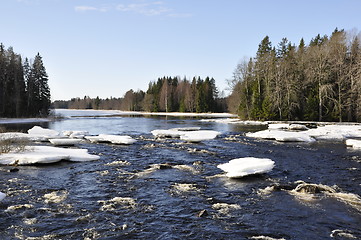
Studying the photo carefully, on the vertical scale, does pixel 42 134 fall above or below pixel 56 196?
above

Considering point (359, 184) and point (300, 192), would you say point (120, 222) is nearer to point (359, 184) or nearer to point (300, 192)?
point (300, 192)

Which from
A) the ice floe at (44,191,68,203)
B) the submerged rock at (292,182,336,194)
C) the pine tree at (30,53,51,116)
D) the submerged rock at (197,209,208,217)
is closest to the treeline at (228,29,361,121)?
the submerged rock at (292,182,336,194)

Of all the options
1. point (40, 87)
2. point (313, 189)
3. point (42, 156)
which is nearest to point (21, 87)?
point (40, 87)

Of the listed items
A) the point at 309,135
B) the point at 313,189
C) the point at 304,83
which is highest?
the point at 304,83

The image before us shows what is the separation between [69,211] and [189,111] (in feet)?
282

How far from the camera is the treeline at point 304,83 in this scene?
4075 cm

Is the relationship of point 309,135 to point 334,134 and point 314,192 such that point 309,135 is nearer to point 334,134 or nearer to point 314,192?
point 334,134

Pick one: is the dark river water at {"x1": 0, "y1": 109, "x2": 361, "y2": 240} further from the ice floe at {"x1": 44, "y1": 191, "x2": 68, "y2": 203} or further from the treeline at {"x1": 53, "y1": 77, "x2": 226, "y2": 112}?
the treeline at {"x1": 53, "y1": 77, "x2": 226, "y2": 112}

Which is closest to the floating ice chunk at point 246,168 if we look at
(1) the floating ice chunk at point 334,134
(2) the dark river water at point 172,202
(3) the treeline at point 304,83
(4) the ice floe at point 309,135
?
(2) the dark river water at point 172,202

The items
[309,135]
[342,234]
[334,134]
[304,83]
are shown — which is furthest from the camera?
[304,83]

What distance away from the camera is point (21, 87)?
55875 millimetres

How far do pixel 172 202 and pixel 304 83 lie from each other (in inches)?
1675

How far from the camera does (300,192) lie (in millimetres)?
9969

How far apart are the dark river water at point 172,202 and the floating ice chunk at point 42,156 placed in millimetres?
484
